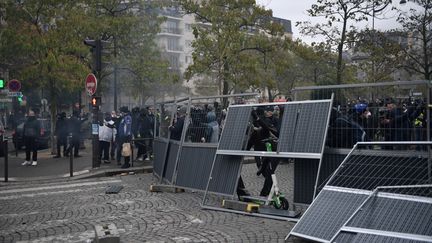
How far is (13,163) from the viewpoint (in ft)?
57.9

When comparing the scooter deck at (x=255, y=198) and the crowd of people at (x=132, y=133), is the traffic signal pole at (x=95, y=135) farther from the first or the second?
the scooter deck at (x=255, y=198)

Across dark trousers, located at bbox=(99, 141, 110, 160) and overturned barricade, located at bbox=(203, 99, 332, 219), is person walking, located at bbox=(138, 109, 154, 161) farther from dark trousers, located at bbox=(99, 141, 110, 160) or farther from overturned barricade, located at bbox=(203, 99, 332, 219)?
overturned barricade, located at bbox=(203, 99, 332, 219)

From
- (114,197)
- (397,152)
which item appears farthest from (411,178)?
(114,197)

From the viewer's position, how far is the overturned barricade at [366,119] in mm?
6965

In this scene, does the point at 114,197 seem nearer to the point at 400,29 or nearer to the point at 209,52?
the point at 209,52

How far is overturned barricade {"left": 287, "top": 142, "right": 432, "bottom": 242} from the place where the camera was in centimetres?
518

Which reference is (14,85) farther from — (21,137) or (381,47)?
(381,47)

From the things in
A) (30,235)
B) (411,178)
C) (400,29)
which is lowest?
(30,235)

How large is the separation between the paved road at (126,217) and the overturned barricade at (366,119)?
3.09ft

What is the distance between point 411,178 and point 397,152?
0.43m

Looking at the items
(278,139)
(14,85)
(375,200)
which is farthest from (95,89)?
(375,200)

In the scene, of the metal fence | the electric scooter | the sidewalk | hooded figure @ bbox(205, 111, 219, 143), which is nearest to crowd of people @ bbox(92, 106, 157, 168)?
the sidewalk

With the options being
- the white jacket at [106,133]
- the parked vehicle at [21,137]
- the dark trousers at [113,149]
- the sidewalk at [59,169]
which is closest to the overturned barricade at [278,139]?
the sidewalk at [59,169]

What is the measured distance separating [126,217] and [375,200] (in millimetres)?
4541
